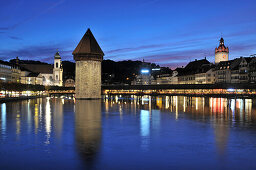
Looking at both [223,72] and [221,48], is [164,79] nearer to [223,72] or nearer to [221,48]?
[221,48]

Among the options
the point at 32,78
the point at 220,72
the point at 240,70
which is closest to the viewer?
the point at 240,70

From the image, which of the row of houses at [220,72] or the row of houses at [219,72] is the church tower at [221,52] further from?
the row of houses at [220,72]

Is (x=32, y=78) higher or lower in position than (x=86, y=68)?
higher

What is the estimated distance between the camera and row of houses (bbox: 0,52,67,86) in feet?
342

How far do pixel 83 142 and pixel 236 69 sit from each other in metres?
85.8

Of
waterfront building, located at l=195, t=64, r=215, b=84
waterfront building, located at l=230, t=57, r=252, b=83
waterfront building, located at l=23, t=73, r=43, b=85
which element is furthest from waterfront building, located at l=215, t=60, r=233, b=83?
waterfront building, located at l=23, t=73, r=43, b=85

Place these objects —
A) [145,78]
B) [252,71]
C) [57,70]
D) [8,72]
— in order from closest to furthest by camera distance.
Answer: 1. [252,71]
2. [8,72]
3. [57,70]
4. [145,78]

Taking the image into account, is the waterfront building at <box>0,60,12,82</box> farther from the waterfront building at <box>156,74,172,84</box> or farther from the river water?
the river water

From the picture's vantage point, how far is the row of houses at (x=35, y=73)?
342 feet

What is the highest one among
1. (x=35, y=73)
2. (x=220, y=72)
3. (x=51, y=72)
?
(x=51, y=72)

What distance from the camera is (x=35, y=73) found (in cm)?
12812

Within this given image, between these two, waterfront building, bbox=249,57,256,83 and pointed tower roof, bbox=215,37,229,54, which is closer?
waterfront building, bbox=249,57,256,83

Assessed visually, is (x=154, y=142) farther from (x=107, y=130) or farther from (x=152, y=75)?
(x=152, y=75)

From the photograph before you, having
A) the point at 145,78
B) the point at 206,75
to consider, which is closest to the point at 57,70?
the point at 145,78
